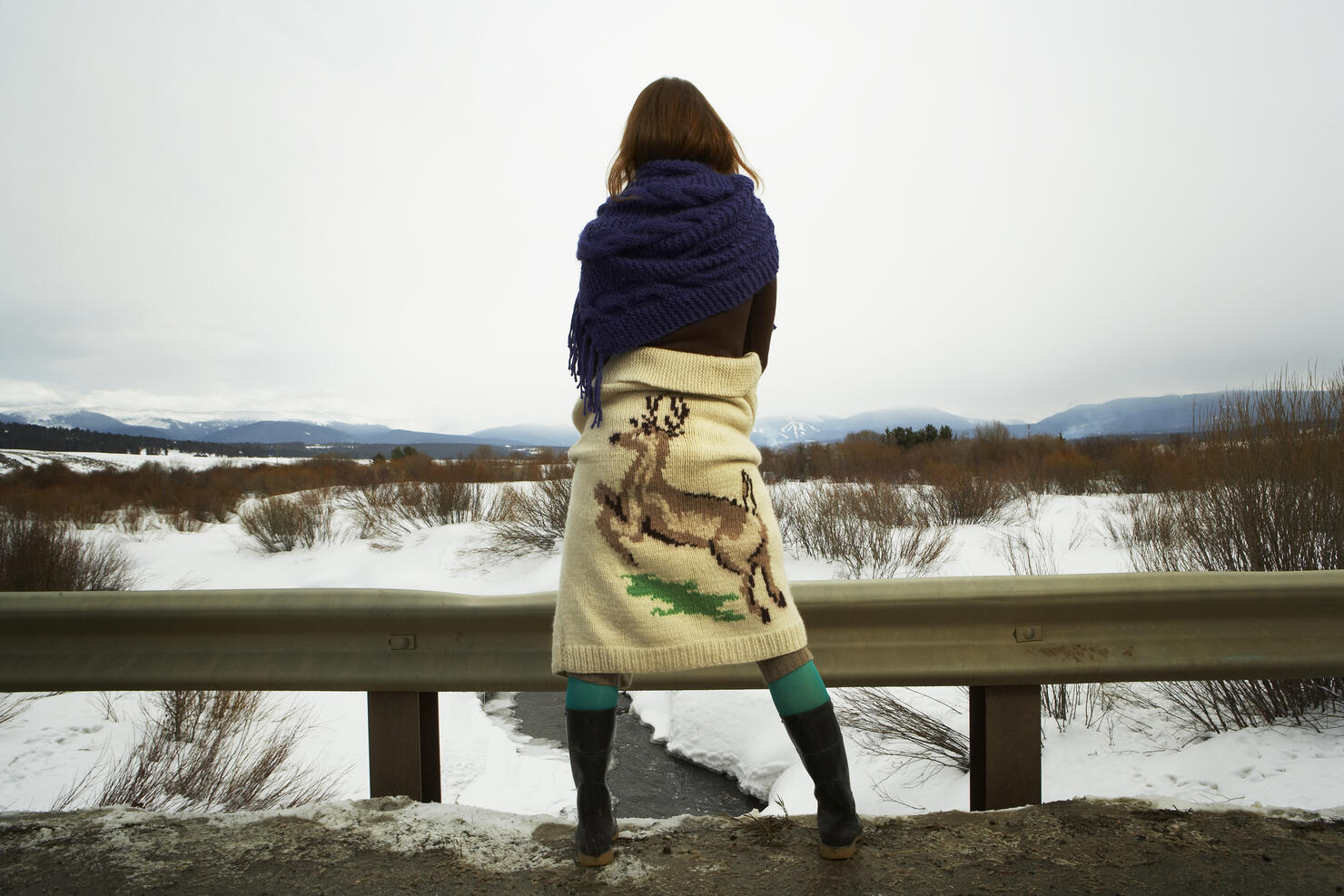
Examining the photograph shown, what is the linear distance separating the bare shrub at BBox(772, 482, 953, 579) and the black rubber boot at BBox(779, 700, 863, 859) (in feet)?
16.0

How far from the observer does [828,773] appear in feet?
5.13

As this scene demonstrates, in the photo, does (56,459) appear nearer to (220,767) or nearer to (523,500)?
(523,500)

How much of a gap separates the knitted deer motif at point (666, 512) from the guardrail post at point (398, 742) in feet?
3.16

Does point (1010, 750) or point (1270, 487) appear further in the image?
point (1270, 487)

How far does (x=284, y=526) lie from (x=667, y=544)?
10.5 meters

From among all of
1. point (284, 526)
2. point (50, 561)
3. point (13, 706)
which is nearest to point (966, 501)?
point (13, 706)

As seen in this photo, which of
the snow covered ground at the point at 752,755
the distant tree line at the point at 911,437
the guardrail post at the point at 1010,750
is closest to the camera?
the guardrail post at the point at 1010,750

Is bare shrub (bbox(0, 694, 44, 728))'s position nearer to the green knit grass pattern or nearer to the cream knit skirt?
the cream knit skirt

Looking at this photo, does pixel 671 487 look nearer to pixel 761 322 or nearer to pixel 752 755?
pixel 761 322

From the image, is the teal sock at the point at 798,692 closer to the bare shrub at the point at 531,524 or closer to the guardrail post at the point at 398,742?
the guardrail post at the point at 398,742

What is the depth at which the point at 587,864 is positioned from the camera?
1.63 meters

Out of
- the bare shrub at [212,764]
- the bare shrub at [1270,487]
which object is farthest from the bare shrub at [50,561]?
the bare shrub at [1270,487]

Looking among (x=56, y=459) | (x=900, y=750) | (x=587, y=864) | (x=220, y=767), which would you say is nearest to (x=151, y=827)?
(x=587, y=864)

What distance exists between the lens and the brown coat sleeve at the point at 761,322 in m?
1.70
